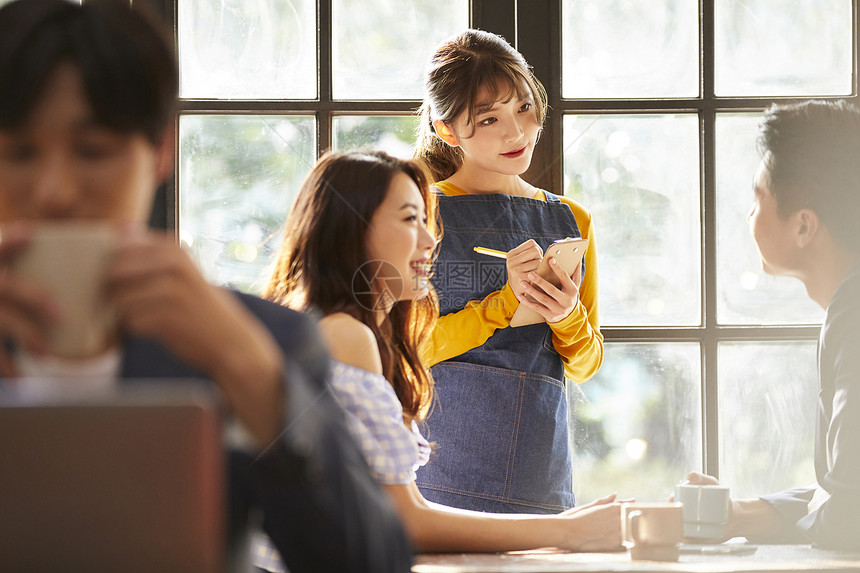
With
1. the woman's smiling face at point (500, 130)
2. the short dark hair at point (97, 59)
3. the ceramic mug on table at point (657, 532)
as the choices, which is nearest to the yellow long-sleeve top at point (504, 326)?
the woman's smiling face at point (500, 130)

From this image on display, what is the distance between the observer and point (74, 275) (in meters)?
0.26

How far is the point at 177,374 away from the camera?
1.32 feet

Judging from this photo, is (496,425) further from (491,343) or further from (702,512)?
(702,512)

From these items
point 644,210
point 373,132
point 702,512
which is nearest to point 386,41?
point 373,132

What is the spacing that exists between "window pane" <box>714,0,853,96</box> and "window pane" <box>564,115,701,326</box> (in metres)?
0.13

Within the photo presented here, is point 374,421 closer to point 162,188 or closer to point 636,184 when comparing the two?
→ point 162,188

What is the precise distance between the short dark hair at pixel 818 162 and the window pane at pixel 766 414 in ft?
1.94

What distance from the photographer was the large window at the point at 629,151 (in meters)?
1.39

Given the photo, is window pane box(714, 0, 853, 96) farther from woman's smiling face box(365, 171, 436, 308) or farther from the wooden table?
the wooden table

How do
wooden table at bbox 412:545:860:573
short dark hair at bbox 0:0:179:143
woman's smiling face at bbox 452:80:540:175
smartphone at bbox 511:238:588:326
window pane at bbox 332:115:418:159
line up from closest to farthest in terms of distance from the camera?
1. short dark hair at bbox 0:0:179:143
2. wooden table at bbox 412:545:860:573
3. smartphone at bbox 511:238:588:326
4. woman's smiling face at bbox 452:80:540:175
5. window pane at bbox 332:115:418:159

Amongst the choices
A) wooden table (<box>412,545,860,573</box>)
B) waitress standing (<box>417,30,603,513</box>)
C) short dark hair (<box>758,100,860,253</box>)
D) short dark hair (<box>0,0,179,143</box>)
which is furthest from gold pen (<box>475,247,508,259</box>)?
short dark hair (<box>0,0,179,143</box>)

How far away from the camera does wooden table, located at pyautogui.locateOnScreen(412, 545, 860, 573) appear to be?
0.66 m

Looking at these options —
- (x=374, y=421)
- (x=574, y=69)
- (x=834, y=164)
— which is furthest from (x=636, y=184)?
(x=374, y=421)

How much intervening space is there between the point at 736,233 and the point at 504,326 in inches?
22.7
